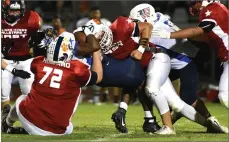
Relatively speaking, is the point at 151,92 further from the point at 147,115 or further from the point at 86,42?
the point at 86,42

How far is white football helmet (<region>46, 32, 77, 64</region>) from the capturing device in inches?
297

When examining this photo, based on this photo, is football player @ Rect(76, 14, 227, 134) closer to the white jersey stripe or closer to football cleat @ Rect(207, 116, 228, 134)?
football cleat @ Rect(207, 116, 228, 134)

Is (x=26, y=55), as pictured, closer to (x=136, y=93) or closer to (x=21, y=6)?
(x=21, y=6)

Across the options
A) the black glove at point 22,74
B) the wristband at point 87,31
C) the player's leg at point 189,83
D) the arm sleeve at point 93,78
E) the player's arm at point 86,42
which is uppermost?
the wristband at point 87,31

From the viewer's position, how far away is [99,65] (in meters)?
7.83

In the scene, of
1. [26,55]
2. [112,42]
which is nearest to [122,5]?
[26,55]

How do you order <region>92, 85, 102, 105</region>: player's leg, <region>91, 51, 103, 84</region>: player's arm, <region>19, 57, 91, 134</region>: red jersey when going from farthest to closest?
1. <region>92, 85, 102, 105</region>: player's leg
2. <region>91, 51, 103, 84</region>: player's arm
3. <region>19, 57, 91, 134</region>: red jersey

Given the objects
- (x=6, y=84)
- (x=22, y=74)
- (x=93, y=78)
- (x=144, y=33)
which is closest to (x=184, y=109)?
(x=144, y=33)

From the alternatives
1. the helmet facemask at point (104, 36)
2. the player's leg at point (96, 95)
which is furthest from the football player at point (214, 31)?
the player's leg at point (96, 95)

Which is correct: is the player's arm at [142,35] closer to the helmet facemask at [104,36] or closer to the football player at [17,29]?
the helmet facemask at [104,36]

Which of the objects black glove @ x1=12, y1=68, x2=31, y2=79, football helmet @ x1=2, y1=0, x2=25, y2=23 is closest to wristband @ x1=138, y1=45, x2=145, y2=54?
black glove @ x1=12, y1=68, x2=31, y2=79

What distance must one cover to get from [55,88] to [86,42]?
704mm

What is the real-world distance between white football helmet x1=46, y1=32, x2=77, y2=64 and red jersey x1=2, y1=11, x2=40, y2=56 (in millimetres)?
1724

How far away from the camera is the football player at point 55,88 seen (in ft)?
24.7
